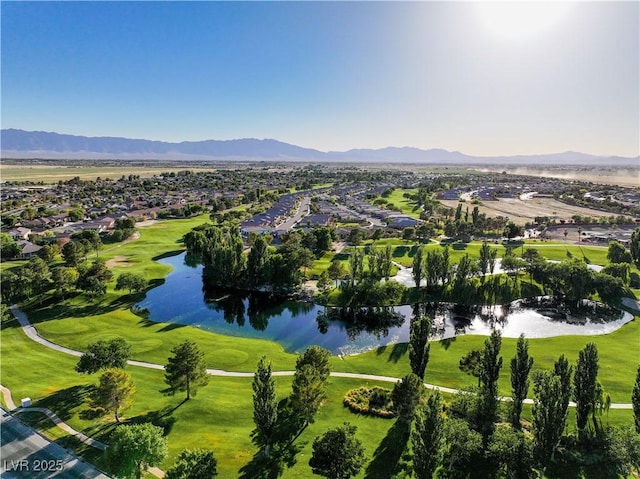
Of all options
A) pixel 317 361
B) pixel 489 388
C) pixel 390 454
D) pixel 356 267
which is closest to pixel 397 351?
pixel 489 388

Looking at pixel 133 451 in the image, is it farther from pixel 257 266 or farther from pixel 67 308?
pixel 257 266

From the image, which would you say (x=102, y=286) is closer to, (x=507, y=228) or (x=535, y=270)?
(x=535, y=270)

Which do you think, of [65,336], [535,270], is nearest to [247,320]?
Answer: [65,336]

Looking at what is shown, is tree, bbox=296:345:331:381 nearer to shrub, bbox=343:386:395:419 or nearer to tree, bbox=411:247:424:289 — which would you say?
shrub, bbox=343:386:395:419

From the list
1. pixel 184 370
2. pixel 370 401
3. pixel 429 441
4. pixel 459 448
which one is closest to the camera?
pixel 429 441

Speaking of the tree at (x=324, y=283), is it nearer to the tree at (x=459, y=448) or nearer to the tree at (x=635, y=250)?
the tree at (x=459, y=448)

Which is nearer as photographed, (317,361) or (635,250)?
(317,361)

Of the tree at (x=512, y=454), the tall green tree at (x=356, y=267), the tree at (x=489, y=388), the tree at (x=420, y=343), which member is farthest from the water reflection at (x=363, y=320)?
the tree at (x=512, y=454)
